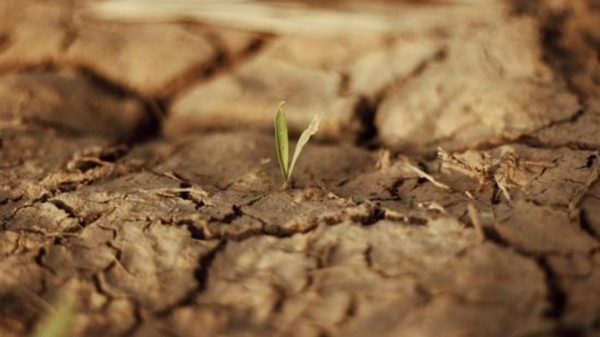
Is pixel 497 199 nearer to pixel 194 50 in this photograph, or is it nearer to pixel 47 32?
pixel 194 50

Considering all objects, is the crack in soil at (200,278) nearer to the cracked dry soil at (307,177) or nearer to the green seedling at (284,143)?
the cracked dry soil at (307,177)

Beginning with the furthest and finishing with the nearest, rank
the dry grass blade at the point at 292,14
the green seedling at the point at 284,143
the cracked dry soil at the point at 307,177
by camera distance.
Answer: the dry grass blade at the point at 292,14, the green seedling at the point at 284,143, the cracked dry soil at the point at 307,177

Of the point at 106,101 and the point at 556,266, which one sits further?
the point at 106,101

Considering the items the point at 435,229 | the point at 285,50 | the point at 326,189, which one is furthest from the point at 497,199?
the point at 285,50

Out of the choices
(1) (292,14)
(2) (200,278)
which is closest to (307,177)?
(2) (200,278)

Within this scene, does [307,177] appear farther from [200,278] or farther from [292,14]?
[292,14]

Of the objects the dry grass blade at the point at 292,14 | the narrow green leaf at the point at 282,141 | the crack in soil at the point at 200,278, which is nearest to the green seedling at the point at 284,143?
the narrow green leaf at the point at 282,141

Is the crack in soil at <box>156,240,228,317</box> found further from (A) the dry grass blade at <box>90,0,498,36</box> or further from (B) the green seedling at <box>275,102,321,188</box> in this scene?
(A) the dry grass blade at <box>90,0,498,36</box>

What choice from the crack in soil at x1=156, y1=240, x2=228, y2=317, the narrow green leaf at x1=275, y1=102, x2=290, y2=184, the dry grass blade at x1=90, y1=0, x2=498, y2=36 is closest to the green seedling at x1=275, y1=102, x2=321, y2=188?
the narrow green leaf at x1=275, y1=102, x2=290, y2=184
